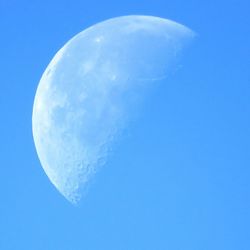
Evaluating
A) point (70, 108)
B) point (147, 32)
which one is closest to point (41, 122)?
point (70, 108)

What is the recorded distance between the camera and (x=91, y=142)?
29.4 ft

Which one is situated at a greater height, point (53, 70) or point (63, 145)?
point (53, 70)

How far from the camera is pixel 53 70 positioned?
32.2 feet

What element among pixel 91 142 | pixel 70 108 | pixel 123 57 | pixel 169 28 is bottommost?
pixel 91 142

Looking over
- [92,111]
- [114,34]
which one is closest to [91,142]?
[92,111]

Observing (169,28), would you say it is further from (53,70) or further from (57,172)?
(57,172)

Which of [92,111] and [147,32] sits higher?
[147,32]

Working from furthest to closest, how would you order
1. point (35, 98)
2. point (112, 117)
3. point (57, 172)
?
1. point (35, 98)
2. point (57, 172)
3. point (112, 117)

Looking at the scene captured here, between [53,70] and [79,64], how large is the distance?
1.78 ft

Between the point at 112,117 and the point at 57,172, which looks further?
the point at 57,172

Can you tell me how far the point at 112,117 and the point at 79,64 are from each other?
107cm

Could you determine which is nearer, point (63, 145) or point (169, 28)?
point (63, 145)

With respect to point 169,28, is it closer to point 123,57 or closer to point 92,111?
point 123,57

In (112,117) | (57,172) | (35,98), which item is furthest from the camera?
(35,98)
